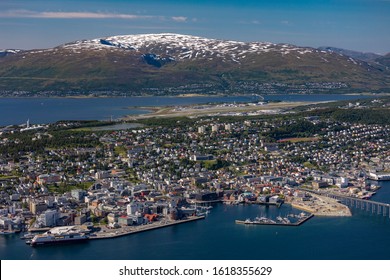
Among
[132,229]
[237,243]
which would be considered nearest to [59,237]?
[132,229]

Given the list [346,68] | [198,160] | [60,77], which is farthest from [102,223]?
[346,68]

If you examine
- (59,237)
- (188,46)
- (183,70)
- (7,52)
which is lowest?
(59,237)

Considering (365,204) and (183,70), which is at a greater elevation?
(183,70)

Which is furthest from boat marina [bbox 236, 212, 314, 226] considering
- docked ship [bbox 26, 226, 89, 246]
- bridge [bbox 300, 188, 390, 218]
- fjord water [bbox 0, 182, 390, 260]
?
docked ship [bbox 26, 226, 89, 246]

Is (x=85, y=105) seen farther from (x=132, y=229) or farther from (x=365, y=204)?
(x=132, y=229)

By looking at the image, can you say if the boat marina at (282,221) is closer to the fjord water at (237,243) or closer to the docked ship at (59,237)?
the fjord water at (237,243)

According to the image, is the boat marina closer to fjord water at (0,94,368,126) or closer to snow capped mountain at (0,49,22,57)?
fjord water at (0,94,368,126)

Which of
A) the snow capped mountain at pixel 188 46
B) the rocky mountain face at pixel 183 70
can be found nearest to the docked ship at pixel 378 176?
the rocky mountain face at pixel 183 70
